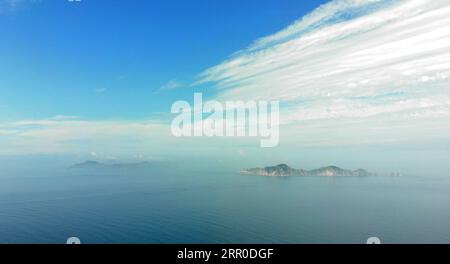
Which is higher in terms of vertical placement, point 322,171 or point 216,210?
point 322,171

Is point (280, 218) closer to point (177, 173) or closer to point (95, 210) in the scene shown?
point (177, 173)

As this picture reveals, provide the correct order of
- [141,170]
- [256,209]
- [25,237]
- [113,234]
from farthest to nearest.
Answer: [256,209], [141,170], [25,237], [113,234]

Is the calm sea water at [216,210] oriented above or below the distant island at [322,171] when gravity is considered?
below

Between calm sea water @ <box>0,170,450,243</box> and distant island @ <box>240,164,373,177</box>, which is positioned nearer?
calm sea water @ <box>0,170,450,243</box>

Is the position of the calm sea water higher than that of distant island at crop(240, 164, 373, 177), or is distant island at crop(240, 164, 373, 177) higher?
distant island at crop(240, 164, 373, 177)

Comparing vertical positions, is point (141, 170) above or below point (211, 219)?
above

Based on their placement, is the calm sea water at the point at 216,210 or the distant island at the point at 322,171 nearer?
the calm sea water at the point at 216,210

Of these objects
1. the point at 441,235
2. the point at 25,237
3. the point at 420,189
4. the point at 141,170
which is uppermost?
the point at 141,170

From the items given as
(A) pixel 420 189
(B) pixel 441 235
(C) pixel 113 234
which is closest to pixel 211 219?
(C) pixel 113 234
